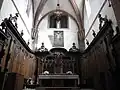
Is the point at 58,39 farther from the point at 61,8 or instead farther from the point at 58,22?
the point at 61,8

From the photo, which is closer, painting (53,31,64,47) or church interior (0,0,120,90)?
church interior (0,0,120,90)

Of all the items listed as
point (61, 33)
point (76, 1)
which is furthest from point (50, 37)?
point (76, 1)

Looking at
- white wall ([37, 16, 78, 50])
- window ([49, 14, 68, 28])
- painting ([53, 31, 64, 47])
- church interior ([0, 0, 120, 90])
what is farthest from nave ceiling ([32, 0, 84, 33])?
painting ([53, 31, 64, 47])

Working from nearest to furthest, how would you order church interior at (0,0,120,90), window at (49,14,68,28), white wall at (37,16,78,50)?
church interior at (0,0,120,90) → white wall at (37,16,78,50) → window at (49,14,68,28)

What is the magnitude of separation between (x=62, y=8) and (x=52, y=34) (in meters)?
2.68

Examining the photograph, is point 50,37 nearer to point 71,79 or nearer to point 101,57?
point 71,79

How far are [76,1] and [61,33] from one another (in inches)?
115

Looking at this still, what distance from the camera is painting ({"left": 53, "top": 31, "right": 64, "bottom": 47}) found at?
1078cm

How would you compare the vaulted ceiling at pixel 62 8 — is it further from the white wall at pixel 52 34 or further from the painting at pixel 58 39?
the painting at pixel 58 39

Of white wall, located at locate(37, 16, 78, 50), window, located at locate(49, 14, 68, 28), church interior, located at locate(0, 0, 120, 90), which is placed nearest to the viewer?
church interior, located at locate(0, 0, 120, 90)

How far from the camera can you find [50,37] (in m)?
11.0

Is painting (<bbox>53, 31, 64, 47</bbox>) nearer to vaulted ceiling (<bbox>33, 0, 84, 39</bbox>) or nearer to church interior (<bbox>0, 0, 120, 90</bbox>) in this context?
church interior (<bbox>0, 0, 120, 90</bbox>)

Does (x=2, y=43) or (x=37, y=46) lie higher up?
(x=37, y=46)

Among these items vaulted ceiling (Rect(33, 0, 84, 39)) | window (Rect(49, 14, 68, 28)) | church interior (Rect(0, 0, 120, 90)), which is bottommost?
church interior (Rect(0, 0, 120, 90))
